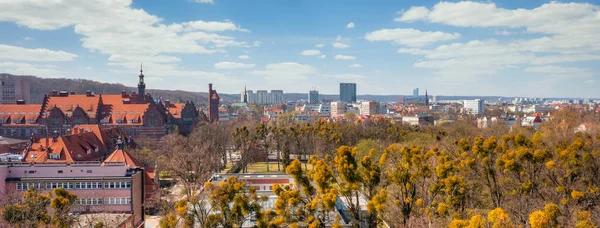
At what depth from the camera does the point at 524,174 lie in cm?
2686

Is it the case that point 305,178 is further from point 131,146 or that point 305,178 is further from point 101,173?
point 131,146

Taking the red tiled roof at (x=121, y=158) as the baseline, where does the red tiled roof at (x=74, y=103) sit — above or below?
above

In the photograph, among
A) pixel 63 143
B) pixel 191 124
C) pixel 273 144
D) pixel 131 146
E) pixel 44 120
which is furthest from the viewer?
pixel 191 124

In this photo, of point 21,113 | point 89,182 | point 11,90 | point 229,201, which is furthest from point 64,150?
A: point 11,90

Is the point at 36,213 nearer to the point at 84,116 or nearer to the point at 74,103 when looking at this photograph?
the point at 84,116

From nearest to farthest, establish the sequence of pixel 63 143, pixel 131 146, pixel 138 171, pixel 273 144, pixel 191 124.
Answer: pixel 138 171 < pixel 63 143 < pixel 131 146 < pixel 273 144 < pixel 191 124

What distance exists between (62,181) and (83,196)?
190 centimetres

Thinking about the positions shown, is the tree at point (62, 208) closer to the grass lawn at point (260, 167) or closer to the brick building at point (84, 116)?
the grass lawn at point (260, 167)

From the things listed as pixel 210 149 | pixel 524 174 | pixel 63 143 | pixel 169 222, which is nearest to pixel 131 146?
pixel 210 149

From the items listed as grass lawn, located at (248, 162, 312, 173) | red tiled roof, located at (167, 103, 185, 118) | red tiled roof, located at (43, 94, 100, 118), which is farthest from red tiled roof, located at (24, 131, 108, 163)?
red tiled roof, located at (167, 103, 185, 118)

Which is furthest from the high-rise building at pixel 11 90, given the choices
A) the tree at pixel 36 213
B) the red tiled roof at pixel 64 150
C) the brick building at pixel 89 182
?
the tree at pixel 36 213

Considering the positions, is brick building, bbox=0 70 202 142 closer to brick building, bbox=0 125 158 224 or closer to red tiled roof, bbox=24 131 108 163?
red tiled roof, bbox=24 131 108 163

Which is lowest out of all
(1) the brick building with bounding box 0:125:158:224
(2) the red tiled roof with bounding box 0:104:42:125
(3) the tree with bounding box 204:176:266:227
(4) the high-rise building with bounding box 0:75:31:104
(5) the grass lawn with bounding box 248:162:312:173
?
(5) the grass lawn with bounding box 248:162:312:173

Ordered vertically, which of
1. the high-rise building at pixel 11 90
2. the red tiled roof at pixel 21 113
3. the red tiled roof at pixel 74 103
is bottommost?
the red tiled roof at pixel 21 113
